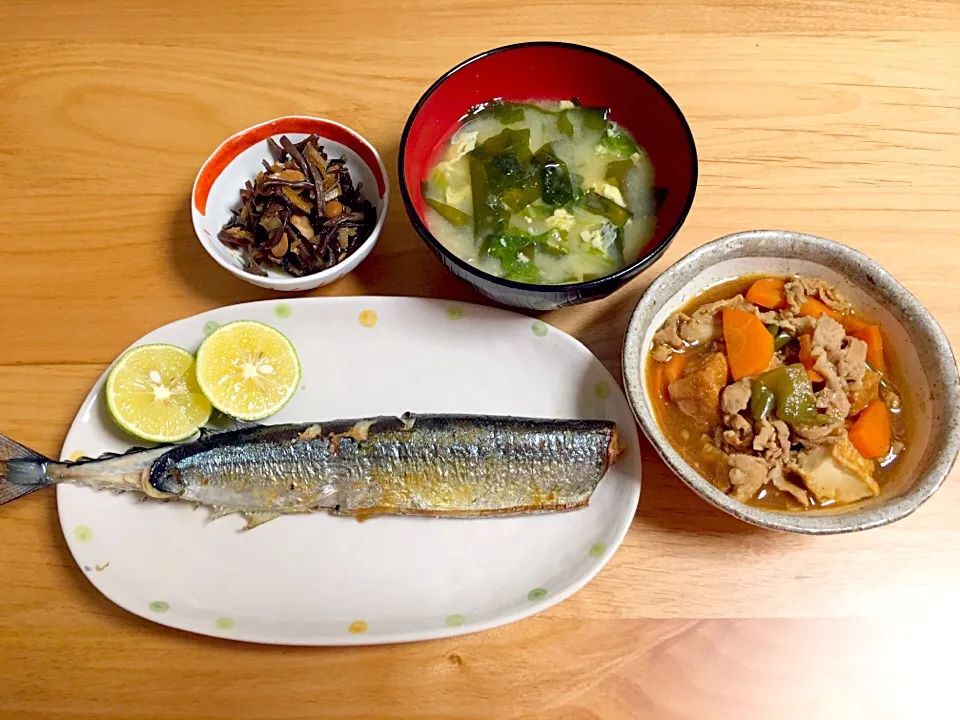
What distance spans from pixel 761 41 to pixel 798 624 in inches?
60.0

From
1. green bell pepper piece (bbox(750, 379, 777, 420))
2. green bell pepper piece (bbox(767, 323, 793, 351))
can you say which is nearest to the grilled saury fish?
green bell pepper piece (bbox(750, 379, 777, 420))

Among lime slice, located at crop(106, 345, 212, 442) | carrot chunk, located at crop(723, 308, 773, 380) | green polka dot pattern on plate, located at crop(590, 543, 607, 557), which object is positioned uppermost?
carrot chunk, located at crop(723, 308, 773, 380)

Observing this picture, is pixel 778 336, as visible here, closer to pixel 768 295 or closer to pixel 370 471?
pixel 768 295

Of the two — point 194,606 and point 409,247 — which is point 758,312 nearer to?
point 409,247

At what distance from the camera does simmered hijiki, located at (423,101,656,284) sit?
1.55 m

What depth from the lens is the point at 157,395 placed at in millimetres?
1572

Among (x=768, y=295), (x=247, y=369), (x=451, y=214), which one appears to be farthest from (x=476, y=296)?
(x=768, y=295)

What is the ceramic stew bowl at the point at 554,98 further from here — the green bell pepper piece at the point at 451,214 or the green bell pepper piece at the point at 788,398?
the green bell pepper piece at the point at 788,398

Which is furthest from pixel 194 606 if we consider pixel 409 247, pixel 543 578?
pixel 409 247

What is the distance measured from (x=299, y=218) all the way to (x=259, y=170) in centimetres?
21

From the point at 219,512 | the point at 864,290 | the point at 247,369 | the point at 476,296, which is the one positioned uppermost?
the point at 864,290

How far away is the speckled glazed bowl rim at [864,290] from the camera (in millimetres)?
1287

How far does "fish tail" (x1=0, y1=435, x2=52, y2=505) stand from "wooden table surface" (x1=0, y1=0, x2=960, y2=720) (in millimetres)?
101

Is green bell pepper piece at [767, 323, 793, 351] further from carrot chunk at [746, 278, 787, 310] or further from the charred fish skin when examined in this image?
the charred fish skin
